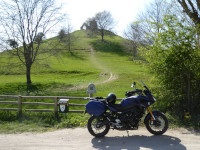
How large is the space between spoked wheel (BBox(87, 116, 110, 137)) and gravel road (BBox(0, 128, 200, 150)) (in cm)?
16

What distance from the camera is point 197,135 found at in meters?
5.99

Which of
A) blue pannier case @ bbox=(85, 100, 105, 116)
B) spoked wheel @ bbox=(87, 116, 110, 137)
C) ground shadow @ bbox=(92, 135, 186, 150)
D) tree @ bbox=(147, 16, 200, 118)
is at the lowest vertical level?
ground shadow @ bbox=(92, 135, 186, 150)

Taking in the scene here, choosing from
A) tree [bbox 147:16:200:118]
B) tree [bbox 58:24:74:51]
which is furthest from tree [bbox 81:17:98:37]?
tree [bbox 147:16:200:118]

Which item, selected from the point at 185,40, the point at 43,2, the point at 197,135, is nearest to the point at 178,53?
the point at 185,40

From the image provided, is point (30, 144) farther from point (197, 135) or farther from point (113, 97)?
point (197, 135)

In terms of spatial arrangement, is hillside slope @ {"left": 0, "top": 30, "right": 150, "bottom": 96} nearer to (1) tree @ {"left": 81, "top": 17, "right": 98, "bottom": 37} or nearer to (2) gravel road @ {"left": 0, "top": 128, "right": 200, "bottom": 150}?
(2) gravel road @ {"left": 0, "top": 128, "right": 200, "bottom": 150}

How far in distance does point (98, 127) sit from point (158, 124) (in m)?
1.73

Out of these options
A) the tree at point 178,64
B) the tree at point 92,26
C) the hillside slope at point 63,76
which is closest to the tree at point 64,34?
the hillside slope at point 63,76

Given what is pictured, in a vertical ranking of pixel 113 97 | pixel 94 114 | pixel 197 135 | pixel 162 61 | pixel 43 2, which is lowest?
pixel 197 135

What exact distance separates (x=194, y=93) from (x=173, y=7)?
626 cm

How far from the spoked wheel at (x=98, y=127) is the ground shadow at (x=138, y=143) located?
18 centimetres

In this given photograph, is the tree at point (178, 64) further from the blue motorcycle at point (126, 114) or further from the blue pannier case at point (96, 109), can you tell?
the blue pannier case at point (96, 109)

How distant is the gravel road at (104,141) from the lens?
17.0 ft

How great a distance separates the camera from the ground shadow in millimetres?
5156
